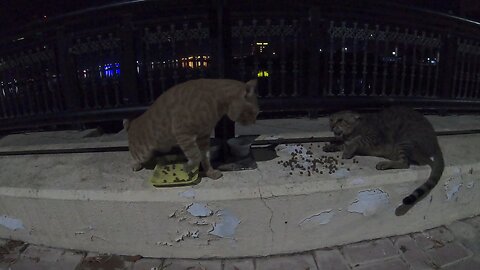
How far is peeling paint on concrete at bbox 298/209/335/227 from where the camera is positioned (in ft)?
7.14

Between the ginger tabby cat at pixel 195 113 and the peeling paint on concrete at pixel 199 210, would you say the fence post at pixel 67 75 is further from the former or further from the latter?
the peeling paint on concrete at pixel 199 210

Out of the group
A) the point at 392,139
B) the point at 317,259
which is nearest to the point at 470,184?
the point at 392,139

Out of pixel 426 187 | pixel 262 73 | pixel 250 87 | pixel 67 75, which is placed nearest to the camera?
pixel 250 87

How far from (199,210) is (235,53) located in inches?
84.4

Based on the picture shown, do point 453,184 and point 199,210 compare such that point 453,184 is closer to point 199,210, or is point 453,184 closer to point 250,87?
point 250,87

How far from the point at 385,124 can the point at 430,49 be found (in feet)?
7.06

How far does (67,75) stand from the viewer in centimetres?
339

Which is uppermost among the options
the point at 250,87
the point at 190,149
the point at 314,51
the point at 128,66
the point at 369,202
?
the point at 314,51

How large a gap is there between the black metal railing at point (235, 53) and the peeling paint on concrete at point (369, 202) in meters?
1.27

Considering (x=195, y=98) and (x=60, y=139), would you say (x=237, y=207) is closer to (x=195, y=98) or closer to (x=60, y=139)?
(x=195, y=98)

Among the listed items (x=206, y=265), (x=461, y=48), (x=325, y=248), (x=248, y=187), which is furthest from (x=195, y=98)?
(x=461, y=48)

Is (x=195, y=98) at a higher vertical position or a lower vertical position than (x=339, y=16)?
lower

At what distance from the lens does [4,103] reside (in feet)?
13.5

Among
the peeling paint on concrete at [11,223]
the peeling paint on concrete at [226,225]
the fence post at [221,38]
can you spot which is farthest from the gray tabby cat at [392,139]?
the peeling paint on concrete at [11,223]
